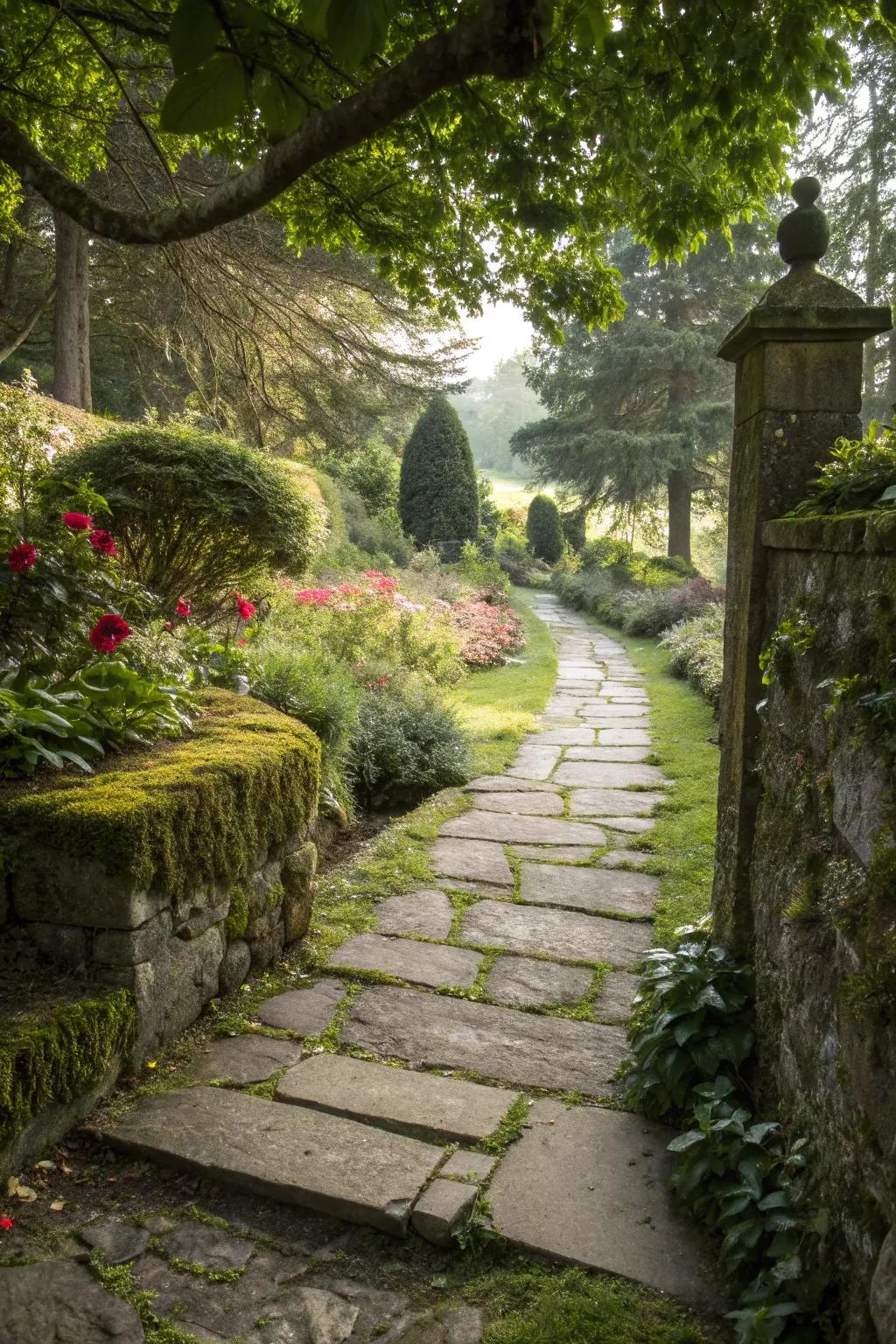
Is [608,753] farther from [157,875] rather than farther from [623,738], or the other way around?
[157,875]

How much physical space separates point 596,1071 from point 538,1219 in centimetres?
71

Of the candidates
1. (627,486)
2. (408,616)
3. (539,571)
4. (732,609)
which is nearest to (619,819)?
(732,609)

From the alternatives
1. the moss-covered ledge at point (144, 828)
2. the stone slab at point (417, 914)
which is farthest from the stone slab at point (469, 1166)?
the stone slab at point (417, 914)

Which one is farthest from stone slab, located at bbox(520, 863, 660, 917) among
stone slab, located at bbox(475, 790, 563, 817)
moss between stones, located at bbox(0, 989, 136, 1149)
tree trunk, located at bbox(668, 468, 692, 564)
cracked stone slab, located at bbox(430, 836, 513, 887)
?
tree trunk, located at bbox(668, 468, 692, 564)

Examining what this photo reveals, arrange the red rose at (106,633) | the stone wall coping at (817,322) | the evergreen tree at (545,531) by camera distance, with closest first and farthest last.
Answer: the stone wall coping at (817,322), the red rose at (106,633), the evergreen tree at (545,531)

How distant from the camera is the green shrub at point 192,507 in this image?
17.4ft

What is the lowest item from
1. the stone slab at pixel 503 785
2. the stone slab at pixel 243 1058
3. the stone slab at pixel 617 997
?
the stone slab at pixel 617 997

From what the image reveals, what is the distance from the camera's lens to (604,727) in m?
7.71

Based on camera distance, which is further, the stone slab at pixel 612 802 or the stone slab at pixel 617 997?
the stone slab at pixel 612 802

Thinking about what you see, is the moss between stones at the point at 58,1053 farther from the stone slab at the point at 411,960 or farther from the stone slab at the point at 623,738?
the stone slab at the point at 623,738

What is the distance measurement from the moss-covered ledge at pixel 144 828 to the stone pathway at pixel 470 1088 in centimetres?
57

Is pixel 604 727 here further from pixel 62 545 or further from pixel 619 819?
pixel 62 545

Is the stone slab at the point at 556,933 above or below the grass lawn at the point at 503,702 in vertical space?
below

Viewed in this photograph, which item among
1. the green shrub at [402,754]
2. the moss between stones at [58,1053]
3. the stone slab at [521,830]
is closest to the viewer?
the moss between stones at [58,1053]
